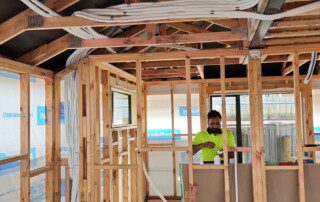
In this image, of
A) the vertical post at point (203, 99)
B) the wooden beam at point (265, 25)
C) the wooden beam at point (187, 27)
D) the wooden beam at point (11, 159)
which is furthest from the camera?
the vertical post at point (203, 99)

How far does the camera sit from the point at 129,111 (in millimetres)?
6195

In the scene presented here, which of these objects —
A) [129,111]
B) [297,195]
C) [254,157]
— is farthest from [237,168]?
[129,111]

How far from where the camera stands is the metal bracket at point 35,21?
294 centimetres

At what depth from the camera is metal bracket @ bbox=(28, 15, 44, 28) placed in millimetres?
2941

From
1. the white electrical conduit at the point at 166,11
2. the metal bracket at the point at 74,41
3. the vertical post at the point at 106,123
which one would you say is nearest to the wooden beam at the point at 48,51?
the metal bracket at the point at 74,41

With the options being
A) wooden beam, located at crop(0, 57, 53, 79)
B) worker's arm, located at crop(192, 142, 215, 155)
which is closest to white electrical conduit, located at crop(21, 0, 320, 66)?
wooden beam, located at crop(0, 57, 53, 79)

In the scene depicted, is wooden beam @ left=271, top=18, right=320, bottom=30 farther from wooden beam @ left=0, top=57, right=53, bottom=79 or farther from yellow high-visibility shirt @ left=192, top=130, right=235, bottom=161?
wooden beam @ left=0, top=57, right=53, bottom=79

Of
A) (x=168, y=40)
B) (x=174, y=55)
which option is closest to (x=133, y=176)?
(x=174, y=55)

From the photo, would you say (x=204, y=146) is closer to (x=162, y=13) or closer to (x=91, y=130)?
(x=91, y=130)

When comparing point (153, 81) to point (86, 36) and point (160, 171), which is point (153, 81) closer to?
point (160, 171)

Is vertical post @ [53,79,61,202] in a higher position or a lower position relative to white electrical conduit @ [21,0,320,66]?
lower

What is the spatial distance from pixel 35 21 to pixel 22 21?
0.52 ft

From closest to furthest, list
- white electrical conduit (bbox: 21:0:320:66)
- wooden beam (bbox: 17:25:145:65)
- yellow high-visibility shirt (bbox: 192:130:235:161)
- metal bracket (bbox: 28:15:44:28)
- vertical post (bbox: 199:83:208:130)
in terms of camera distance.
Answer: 1. white electrical conduit (bbox: 21:0:320:66)
2. metal bracket (bbox: 28:15:44:28)
3. wooden beam (bbox: 17:25:145:65)
4. yellow high-visibility shirt (bbox: 192:130:235:161)
5. vertical post (bbox: 199:83:208:130)

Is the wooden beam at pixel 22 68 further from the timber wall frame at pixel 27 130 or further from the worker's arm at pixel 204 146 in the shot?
the worker's arm at pixel 204 146
